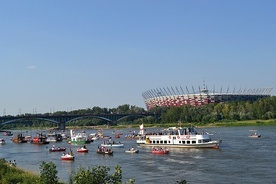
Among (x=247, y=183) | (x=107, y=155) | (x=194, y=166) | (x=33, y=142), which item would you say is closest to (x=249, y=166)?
(x=194, y=166)

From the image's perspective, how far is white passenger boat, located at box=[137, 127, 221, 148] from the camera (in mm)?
70938

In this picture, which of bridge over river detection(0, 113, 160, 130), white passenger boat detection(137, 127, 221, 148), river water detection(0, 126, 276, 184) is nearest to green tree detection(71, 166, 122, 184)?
river water detection(0, 126, 276, 184)

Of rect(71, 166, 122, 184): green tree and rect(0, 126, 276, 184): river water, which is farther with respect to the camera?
rect(0, 126, 276, 184): river water

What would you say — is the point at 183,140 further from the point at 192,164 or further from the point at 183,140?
the point at 192,164

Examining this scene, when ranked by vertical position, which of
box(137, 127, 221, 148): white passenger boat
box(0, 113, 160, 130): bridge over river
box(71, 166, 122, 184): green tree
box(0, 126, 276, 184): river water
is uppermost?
box(0, 113, 160, 130): bridge over river

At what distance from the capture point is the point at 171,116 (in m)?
178

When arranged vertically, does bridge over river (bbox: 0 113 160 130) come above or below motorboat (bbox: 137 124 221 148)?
above

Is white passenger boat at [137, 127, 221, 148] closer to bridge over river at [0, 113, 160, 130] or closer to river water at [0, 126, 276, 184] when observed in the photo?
river water at [0, 126, 276, 184]

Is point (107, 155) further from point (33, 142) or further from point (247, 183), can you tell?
point (33, 142)

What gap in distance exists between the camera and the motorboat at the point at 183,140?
7100 cm

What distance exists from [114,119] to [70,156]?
134701 mm

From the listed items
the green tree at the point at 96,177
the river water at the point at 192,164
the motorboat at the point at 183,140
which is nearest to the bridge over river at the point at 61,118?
the motorboat at the point at 183,140

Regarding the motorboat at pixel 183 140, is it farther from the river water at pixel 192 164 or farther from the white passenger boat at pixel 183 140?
the river water at pixel 192 164

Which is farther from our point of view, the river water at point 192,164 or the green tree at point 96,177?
the river water at point 192,164
